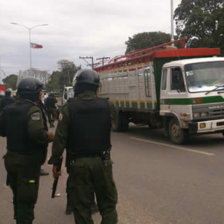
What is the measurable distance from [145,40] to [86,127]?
180ft

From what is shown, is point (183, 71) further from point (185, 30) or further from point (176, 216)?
point (185, 30)

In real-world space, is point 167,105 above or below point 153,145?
above

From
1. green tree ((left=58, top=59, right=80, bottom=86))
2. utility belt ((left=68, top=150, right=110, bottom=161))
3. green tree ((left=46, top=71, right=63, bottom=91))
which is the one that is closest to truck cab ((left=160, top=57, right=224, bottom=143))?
utility belt ((left=68, top=150, right=110, bottom=161))

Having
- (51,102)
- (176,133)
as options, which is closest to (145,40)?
(51,102)

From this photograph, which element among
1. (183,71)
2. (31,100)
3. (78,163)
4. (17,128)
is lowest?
(78,163)

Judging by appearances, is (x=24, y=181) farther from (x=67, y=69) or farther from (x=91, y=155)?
(x=67, y=69)

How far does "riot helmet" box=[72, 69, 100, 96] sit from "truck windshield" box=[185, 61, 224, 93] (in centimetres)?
615

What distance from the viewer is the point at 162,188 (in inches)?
221

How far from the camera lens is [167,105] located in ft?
32.7

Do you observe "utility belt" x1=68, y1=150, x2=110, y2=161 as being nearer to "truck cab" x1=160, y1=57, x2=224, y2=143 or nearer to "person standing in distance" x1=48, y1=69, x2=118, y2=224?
"person standing in distance" x1=48, y1=69, x2=118, y2=224

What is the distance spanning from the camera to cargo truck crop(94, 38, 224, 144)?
909cm

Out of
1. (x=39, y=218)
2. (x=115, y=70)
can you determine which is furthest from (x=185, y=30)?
(x=39, y=218)

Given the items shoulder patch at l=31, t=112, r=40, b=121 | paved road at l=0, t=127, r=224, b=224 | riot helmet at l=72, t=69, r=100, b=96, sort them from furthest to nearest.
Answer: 1. paved road at l=0, t=127, r=224, b=224
2. shoulder patch at l=31, t=112, r=40, b=121
3. riot helmet at l=72, t=69, r=100, b=96

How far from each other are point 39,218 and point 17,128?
1.56 m
